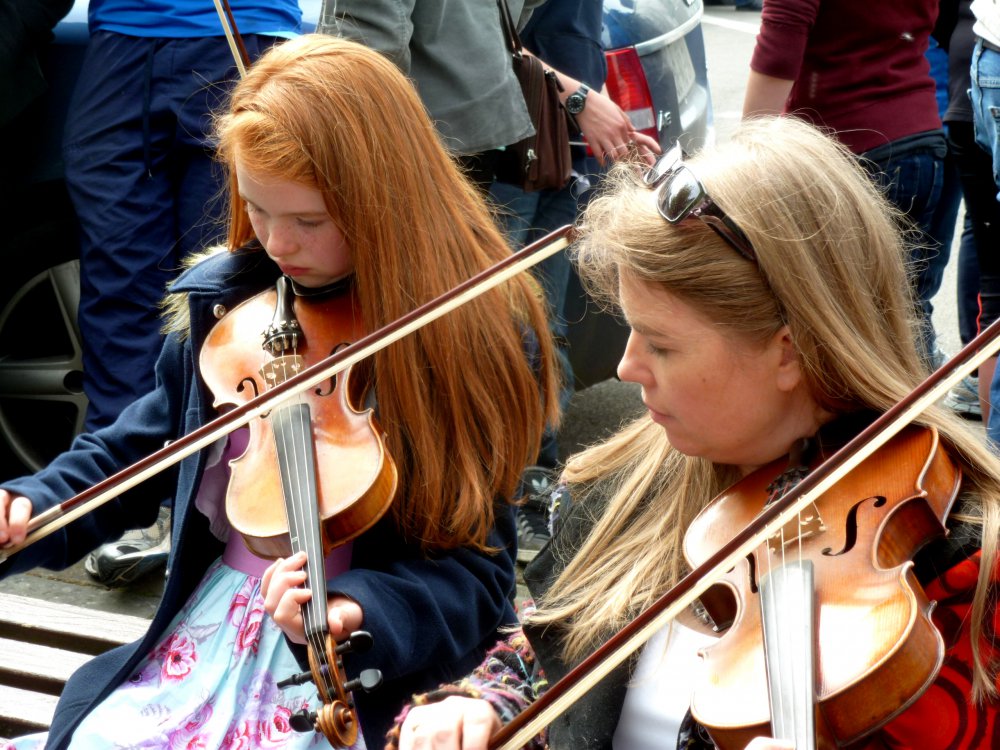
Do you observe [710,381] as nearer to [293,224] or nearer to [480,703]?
[480,703]

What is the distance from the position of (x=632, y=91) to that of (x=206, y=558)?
5.99 feet

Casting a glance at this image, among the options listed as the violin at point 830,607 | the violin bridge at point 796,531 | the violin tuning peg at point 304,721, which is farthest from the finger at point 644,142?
the violin tuning peg at point 304,721

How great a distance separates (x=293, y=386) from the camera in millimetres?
1526

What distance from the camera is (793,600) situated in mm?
1133

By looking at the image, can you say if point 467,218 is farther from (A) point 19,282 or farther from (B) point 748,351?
(A) point 19,282

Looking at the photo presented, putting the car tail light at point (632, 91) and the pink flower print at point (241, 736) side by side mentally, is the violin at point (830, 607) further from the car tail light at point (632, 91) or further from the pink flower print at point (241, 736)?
the car tail light at point (632, 91)

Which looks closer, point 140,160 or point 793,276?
point 793,276

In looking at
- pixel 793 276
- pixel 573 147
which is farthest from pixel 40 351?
pixel 793 276

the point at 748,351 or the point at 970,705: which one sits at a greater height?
the point at 748,351

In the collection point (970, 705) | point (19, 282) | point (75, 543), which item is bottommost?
point (19, 282)

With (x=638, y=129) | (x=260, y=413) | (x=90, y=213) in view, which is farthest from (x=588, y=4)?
(x=260, y=413)

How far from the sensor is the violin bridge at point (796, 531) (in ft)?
3.96

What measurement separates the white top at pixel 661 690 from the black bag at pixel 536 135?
1.40 meters

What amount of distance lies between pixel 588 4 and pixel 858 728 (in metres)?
2.19
